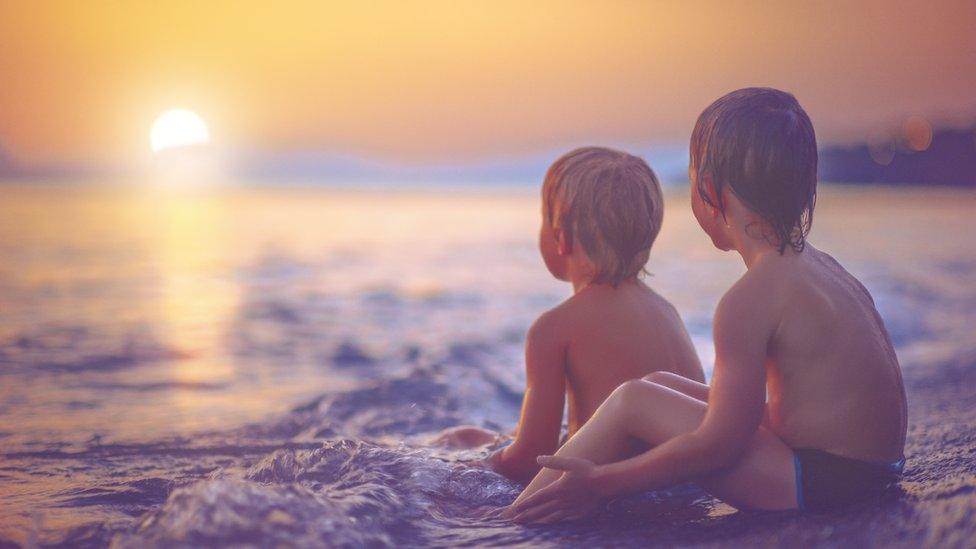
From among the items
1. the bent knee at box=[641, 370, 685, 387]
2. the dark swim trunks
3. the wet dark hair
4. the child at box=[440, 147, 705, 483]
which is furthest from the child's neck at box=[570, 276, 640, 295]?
the dark swim trunks

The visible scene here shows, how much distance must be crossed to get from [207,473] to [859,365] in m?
2.41

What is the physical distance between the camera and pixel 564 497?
7.39 feet

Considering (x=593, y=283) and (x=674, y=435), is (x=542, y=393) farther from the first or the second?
(x=674, y=435)

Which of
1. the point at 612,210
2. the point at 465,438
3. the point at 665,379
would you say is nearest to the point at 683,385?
the point at 665,379

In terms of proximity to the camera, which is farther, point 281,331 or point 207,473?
point 281,331

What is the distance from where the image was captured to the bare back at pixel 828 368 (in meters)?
2.06

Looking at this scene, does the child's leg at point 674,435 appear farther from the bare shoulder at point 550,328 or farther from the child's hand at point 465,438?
the child's hand at point 465,438

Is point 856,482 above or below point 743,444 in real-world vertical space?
below

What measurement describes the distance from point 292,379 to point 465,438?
7.57 ft

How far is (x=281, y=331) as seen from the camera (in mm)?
7590

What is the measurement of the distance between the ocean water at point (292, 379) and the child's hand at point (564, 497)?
44mm

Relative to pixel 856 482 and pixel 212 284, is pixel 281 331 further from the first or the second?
pixel 856 482

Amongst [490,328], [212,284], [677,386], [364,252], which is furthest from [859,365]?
[364,252]

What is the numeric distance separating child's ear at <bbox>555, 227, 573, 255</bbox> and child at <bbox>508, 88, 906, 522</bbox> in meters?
0.78
